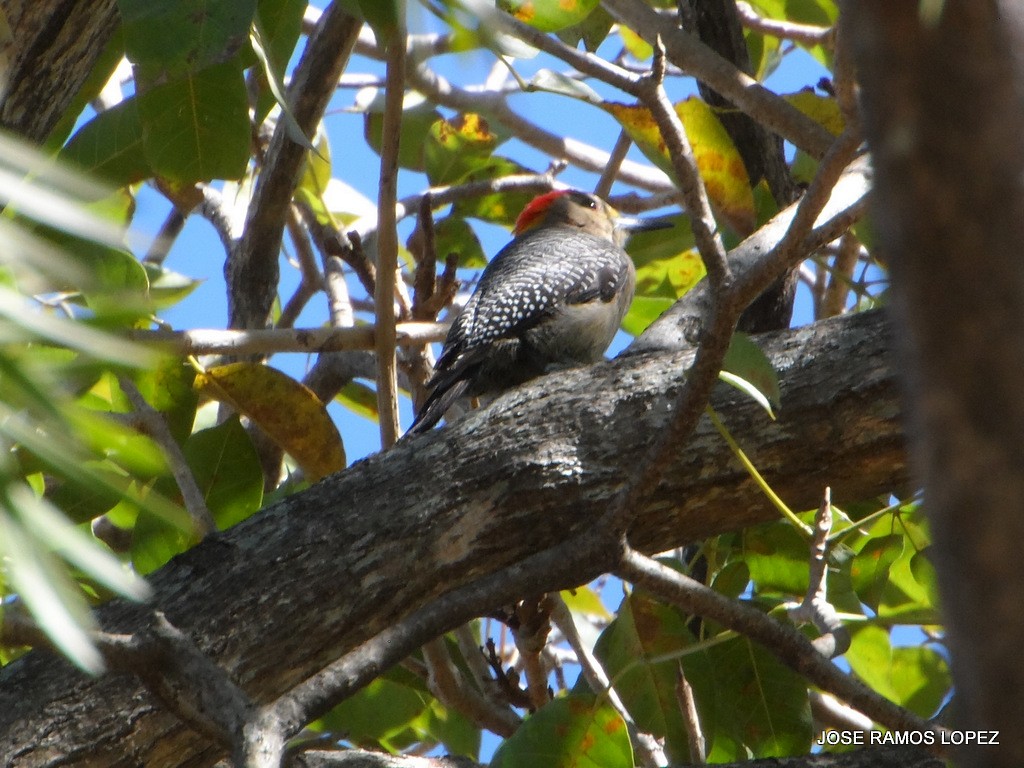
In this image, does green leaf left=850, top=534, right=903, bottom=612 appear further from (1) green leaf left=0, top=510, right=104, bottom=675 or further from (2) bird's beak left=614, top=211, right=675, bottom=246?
(1) green leaf left=0, top=510, right=104, bottom=675

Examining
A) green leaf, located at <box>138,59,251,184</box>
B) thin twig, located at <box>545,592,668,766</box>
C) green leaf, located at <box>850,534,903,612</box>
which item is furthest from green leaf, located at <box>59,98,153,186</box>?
green leaf, located at <box>850,534,903,612</box>

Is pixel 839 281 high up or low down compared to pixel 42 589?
up

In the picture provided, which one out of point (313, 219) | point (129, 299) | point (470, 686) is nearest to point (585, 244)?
point (313, 219)

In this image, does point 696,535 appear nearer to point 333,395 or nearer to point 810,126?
point 810,126

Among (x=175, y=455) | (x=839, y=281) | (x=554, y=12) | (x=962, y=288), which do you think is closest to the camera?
(x=962, y=288)

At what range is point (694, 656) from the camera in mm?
2836

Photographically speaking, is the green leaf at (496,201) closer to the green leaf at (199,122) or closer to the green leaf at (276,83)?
the green leaf at (199,122)

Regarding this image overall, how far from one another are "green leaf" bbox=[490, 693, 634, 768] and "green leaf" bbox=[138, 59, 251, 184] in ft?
5.38

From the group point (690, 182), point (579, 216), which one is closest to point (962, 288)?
point (690, 182)

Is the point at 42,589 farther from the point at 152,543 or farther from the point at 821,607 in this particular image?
the point at 152,543

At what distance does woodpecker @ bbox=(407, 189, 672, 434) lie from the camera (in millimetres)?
4773

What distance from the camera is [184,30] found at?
2281mm

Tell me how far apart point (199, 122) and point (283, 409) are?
0.86 meters

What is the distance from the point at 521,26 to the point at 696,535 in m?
1.33
